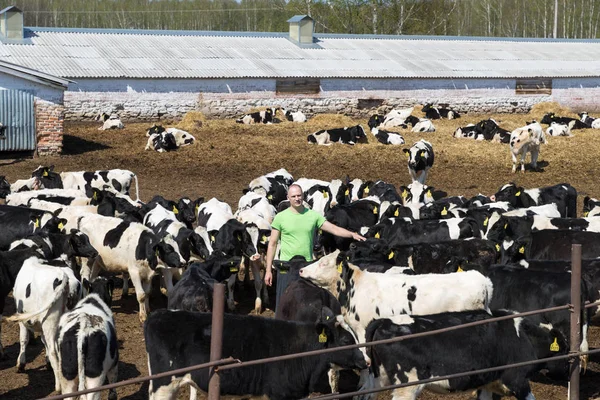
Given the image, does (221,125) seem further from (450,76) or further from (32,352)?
(32,352)

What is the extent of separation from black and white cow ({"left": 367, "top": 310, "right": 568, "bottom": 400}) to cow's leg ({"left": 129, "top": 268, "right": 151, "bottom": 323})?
470cm

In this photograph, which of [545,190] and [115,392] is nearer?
[115,392]

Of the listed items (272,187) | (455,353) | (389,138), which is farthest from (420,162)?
(455,353)

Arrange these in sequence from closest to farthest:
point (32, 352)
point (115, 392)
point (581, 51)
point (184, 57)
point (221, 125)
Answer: point (115, 392)
point (32, 352)
point (221, 125)
point (184, 57)
point (581, 51)

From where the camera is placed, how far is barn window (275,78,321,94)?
123 ft

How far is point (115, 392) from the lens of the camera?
903 cm

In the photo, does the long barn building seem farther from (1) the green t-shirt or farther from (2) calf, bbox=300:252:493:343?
(2) calf, bbox=300:252:493:343

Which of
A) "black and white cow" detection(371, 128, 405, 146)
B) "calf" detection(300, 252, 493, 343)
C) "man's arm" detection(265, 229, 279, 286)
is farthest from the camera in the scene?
"black and white cow" detection(371, 128, 405, 146)

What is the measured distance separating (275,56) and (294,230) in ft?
98.7

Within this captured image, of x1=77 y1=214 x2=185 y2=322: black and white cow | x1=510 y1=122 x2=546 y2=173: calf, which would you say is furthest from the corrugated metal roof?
x1=77 y1=214 x2=185 y2=322: black and white cow

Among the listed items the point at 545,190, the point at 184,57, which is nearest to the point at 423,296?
the point at 545,190

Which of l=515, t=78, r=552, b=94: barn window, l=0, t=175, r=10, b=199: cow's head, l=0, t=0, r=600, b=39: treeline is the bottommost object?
l=0, t=175, r=10, b=199: cow's head

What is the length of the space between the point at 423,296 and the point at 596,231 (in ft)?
16.3

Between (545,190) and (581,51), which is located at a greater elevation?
(581,51)
